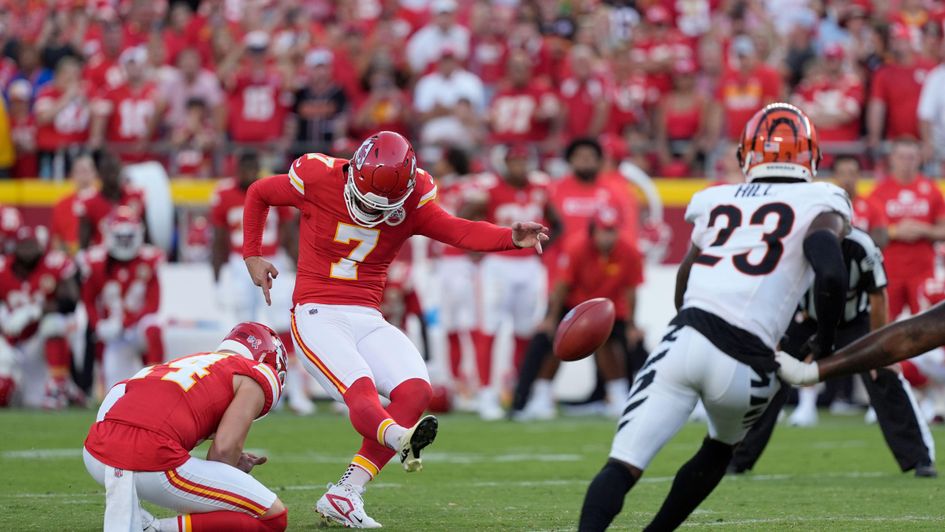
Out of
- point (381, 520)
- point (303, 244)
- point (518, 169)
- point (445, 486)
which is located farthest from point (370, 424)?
point (518, 169)

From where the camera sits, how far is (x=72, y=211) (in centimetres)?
1341

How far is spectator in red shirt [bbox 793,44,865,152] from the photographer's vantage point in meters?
14.5

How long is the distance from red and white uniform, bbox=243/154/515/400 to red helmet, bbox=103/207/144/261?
18.4 feet

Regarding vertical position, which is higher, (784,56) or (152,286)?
(784,56)

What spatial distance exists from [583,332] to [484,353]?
22.6 feet

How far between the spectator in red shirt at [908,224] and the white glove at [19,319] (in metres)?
6.91

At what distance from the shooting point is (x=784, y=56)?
15758mm

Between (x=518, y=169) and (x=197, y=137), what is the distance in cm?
453

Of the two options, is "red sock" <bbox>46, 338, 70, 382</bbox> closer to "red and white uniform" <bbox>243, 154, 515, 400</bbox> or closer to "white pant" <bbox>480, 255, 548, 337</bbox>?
"white pant" <bbox>480, 255, 548, 337</bbox>

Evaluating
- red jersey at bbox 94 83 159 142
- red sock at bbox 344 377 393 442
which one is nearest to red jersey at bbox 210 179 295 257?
red jersey at bbox 94 83 159 142

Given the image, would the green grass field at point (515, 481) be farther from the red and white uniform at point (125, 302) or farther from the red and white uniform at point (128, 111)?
the red and white uniform at point (128, 111)

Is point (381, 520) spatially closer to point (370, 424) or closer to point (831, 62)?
point (370, 424)

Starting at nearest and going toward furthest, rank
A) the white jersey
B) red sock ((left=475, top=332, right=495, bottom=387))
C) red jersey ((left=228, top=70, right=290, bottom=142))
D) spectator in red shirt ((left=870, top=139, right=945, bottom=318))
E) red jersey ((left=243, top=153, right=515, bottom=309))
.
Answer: the white jersey, red jersey ((left=243, top=153, right=515, bottom=309)), spectator in red shirt ((left=870, top=139, right=945, bottom=318)), red sock ((left=475, top=332, right=495, bottom=387)), red jersey ((left=228, top=70, right=290, bottom=142))

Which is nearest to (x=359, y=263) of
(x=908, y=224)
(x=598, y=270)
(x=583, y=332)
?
(x=583, y=332)
